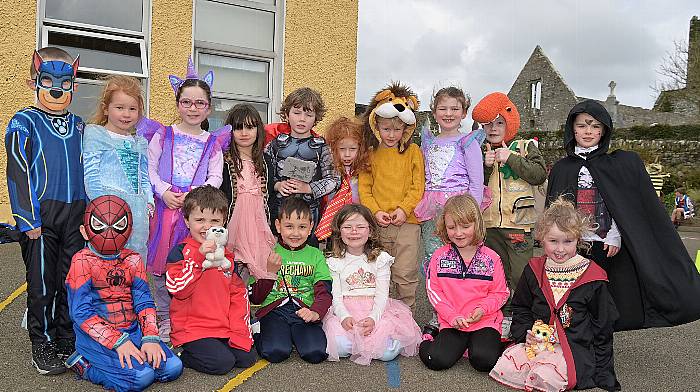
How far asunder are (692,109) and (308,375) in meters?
35.3

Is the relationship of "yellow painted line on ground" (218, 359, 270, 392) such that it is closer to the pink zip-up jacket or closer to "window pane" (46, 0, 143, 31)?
the pink zip-up jacket

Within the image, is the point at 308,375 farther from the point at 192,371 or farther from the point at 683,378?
the point at 683,378

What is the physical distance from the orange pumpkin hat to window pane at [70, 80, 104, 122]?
5265mm

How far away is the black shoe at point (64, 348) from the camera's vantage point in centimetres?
421

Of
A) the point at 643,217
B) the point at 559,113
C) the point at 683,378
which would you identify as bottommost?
the point at 683,378

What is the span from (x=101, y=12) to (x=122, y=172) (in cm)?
466

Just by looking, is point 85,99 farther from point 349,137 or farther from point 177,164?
point 349,137

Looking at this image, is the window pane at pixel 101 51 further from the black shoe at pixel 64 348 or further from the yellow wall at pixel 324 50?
the black shoe at pixel 64 348

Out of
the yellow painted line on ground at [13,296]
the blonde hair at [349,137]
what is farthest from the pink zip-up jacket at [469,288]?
the yellow painted line on ground at [13,296]

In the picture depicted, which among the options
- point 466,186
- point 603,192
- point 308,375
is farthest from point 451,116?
point 308,375

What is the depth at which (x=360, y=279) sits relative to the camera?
491 cm

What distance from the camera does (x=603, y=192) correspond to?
4.64 m

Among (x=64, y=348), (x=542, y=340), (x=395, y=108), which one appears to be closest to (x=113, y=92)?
Answer: (x=64, y=348)

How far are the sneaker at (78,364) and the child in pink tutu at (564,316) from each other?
9.15 ft
